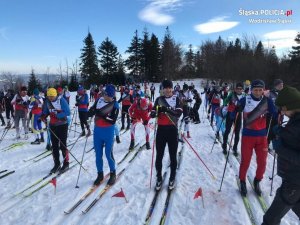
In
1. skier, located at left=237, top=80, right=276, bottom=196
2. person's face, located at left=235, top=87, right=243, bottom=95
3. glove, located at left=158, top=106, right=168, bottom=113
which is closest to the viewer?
skier, located at left=237, top=80, right=276, bottom=196

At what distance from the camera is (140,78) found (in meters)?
60.2

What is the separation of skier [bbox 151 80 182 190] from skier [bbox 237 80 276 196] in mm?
1346

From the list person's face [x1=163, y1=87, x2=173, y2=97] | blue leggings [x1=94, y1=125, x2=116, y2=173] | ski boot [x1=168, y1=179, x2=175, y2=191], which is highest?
person's face [x1=163, y1=87, x2=173, y2=97]

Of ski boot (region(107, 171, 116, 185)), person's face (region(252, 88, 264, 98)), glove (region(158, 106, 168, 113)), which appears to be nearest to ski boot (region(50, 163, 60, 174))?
ski boot (region(107, 171, 116, 185))

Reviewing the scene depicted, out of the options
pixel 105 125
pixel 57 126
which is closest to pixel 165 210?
pixel 105 125

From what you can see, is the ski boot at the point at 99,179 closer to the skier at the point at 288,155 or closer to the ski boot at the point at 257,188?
the ski boot at the point at 257,188

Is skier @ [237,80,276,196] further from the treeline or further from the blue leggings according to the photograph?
the treeline

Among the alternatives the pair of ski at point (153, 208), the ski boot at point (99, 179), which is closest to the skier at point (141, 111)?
the ski boot at point (99, 179)

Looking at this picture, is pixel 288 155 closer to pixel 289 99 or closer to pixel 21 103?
pixel 289 99

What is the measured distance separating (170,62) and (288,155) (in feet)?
193

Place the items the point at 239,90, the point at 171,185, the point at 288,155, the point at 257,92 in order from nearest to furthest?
the point at 288,155 < the point at 257,92 < the point at 171,185 < the point at 239,90

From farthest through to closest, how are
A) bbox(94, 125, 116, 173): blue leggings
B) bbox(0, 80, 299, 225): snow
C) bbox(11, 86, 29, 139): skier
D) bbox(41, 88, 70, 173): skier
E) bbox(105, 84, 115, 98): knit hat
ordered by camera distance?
bbox(11, 86, 29, 139): skier
bbox(41, 88, 70, 173): skier
bbox(105, 84, 115, 98): knit hat
bbox(94, 125, 116, 173): blue leggings
bbox(0, 80, 299, 225): snow

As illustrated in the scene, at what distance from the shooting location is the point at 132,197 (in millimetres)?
5375

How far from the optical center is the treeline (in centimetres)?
4962
